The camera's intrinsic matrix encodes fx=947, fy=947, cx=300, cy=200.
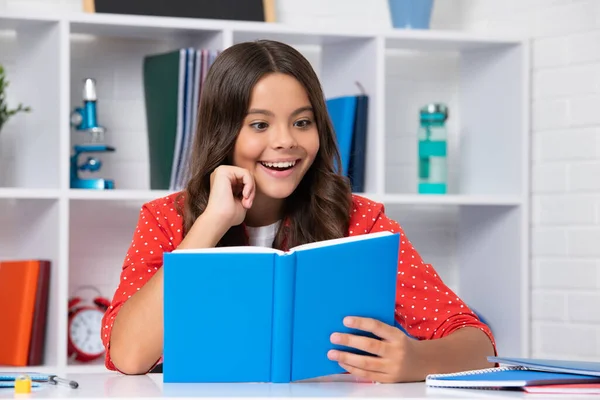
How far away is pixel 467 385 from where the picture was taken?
1390mm

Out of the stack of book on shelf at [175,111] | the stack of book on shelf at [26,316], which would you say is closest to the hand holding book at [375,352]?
the stack of book on shelf at [175,111]

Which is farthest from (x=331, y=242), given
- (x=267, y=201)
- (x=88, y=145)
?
(x=88, y=145)

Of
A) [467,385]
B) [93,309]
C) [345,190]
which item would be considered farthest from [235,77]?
[93,309]

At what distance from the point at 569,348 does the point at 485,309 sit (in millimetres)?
322

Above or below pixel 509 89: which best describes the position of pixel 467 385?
below

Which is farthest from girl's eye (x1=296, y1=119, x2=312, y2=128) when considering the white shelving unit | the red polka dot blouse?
the white shelving unit

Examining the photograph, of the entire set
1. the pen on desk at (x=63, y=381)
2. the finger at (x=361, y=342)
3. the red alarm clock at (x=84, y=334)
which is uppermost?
the finger at (x=361, y=342)

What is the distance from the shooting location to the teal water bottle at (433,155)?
10.1ft

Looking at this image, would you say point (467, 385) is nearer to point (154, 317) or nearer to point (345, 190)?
point (154, 317)

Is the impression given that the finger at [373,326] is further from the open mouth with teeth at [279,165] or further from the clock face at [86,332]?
the clock face at [86,332]

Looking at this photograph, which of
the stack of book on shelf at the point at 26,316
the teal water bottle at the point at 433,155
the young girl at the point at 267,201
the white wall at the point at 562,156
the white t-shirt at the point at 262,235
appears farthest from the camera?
the teal water bottle at the point at 433,155

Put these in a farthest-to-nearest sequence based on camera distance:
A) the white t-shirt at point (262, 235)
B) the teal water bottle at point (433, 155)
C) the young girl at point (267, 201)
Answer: the teal water bottle at point (433, 155), the white t-shirt at point (262, 235), the young girl at point (267, 201)

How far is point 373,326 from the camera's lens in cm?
150

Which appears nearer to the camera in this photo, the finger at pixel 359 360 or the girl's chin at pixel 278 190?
the finger at pixel 359 360
